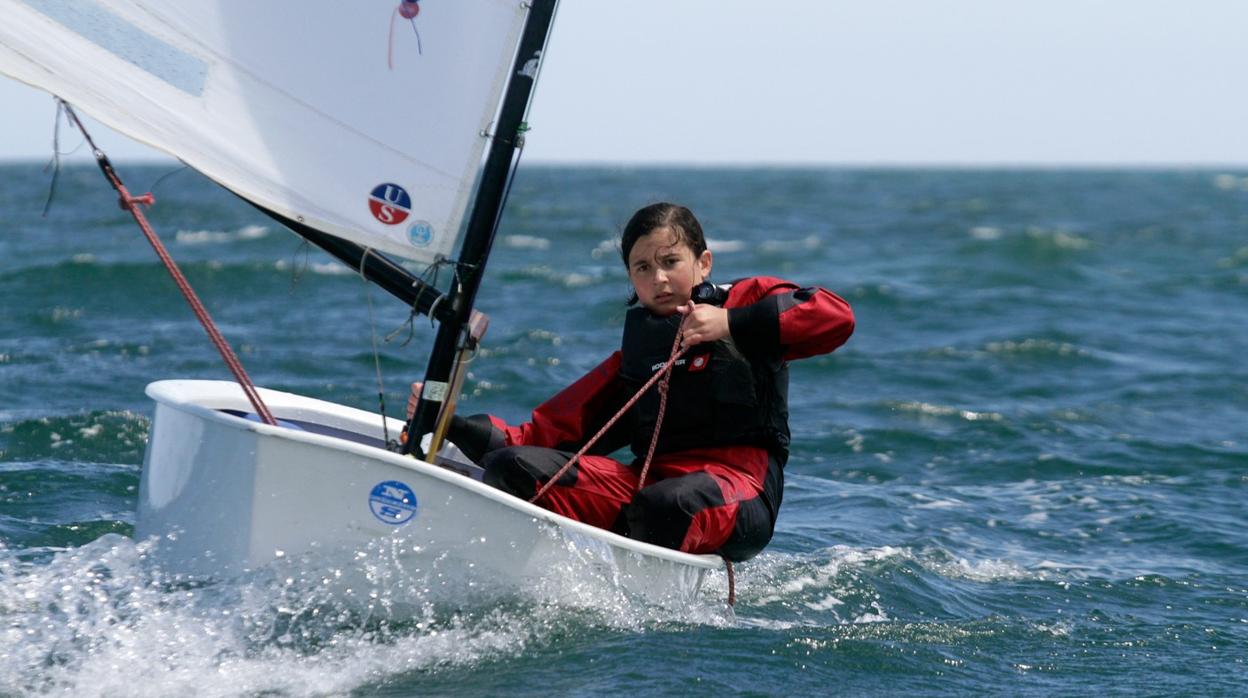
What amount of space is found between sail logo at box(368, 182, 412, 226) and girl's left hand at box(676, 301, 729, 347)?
85 centimetres

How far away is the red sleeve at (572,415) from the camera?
4.21 m

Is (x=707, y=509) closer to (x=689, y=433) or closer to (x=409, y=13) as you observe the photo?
(x=689, y=433)

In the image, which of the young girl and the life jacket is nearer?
the young girl

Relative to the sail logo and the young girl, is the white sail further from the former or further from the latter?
the young girl

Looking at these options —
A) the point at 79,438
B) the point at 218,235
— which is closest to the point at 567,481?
the point at 79,438

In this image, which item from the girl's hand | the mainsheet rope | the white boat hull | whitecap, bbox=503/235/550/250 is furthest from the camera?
whitecap, bbox=503/235/550/250

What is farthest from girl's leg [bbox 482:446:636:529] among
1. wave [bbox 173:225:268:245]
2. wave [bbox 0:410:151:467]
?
wave [bbox 173:225:268:245]

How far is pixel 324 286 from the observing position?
1291cm

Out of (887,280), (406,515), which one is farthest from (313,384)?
(887,280)

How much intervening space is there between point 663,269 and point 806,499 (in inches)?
92.5

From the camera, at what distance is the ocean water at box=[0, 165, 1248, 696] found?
3.47 metres

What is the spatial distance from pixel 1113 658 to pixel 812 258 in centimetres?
1411

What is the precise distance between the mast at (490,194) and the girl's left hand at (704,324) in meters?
0.60

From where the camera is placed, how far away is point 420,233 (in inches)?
136
